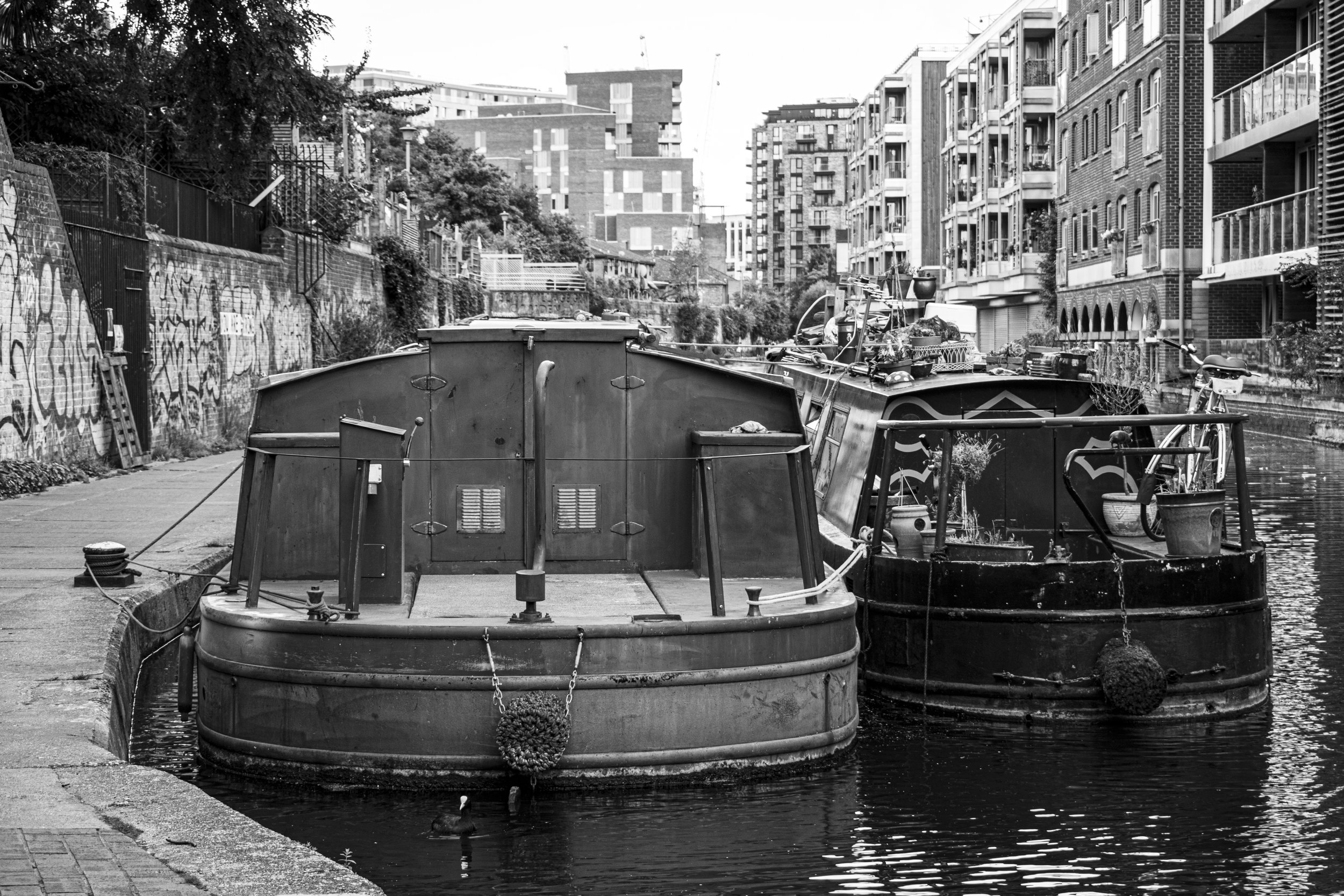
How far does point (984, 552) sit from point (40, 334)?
13.8 meters

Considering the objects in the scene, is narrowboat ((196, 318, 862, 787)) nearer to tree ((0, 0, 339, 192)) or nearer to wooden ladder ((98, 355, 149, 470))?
tree ((0, 0, 339, 192))

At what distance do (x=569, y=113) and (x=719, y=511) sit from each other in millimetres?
138461

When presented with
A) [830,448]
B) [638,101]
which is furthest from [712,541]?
[638,101]

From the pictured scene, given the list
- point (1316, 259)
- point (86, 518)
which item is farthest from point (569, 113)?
point (86, 518)

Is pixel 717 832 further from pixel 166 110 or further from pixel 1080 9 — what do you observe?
pixel 1080 9

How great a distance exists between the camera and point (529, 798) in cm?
839

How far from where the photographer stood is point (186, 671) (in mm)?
9648

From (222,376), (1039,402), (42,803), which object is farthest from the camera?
(222,376)

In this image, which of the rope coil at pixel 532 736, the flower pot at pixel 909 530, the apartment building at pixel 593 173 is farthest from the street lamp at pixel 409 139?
the rope coil at pixel 532 736

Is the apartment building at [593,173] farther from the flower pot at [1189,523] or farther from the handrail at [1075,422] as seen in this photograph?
the handrail at [1075,422]

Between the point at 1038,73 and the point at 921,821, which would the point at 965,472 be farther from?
the point at 1038,73

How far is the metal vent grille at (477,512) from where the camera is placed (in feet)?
34.1

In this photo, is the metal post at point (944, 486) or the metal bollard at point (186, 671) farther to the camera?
the metal post at point (944, 486)

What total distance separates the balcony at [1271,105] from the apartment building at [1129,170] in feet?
7.79
